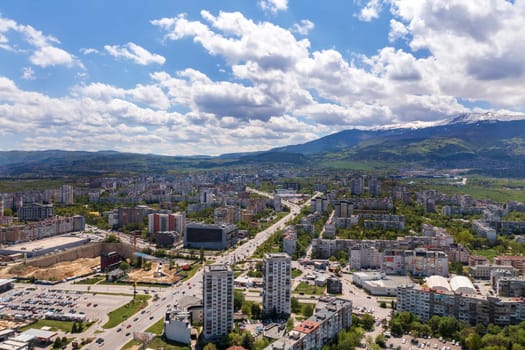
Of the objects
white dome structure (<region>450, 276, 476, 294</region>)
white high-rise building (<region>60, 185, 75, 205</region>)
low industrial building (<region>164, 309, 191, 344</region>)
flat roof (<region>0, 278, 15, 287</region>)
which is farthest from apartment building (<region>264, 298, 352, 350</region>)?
white high-rise building (<region>60, 185, 75, 205</region>)

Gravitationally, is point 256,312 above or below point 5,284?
above

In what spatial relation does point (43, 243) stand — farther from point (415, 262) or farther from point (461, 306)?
point (461, 306)

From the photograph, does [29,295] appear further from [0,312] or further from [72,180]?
[72,180]

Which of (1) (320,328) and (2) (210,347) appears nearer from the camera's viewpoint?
(2) (210,347)

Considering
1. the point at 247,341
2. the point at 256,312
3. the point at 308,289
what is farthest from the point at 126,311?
the point at 308,289

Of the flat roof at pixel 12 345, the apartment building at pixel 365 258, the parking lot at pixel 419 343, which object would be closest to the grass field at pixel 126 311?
the flat roof at pixel 12 345

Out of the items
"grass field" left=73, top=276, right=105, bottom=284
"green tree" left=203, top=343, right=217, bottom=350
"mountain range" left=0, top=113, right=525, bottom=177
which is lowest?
"grass field" left=73, top=276, right=105, bottom=284

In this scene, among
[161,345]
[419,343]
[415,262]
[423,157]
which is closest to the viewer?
[161,345]

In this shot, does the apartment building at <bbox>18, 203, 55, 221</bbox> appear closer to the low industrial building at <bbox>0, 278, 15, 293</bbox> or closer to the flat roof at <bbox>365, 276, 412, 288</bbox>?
the low industrial building at <bbox>0, 278, 15, 293</bbox>
